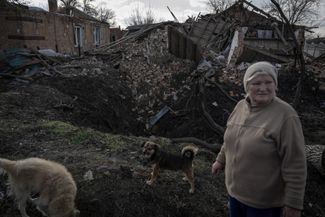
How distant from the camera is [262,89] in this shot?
2199 mm

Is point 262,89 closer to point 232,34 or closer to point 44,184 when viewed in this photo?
point 44,184

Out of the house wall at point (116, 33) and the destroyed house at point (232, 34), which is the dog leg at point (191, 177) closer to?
the destroyed house at point (232, 34)

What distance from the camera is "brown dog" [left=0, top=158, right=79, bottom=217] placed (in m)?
Answer: 2.71

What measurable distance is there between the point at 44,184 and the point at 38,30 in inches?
697

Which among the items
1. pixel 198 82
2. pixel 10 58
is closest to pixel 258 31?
pixel 198 82

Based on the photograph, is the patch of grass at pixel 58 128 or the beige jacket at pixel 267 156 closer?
the beige jacket at pixel 267 156

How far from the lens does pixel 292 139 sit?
202cm

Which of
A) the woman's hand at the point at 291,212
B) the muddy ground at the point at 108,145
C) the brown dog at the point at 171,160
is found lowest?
the muddy ground at the point at 108,145

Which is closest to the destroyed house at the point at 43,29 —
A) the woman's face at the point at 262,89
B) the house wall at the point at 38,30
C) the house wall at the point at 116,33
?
the house wall at the point at 38,30

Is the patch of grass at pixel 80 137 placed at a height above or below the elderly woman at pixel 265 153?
below

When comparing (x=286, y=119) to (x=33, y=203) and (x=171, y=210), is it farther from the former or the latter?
(x=33, y=203)

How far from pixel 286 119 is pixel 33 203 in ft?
8.89

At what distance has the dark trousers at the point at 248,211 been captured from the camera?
228 cm

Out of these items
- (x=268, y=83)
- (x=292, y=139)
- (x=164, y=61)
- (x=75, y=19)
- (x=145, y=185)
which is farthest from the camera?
(x=75, y=19)
